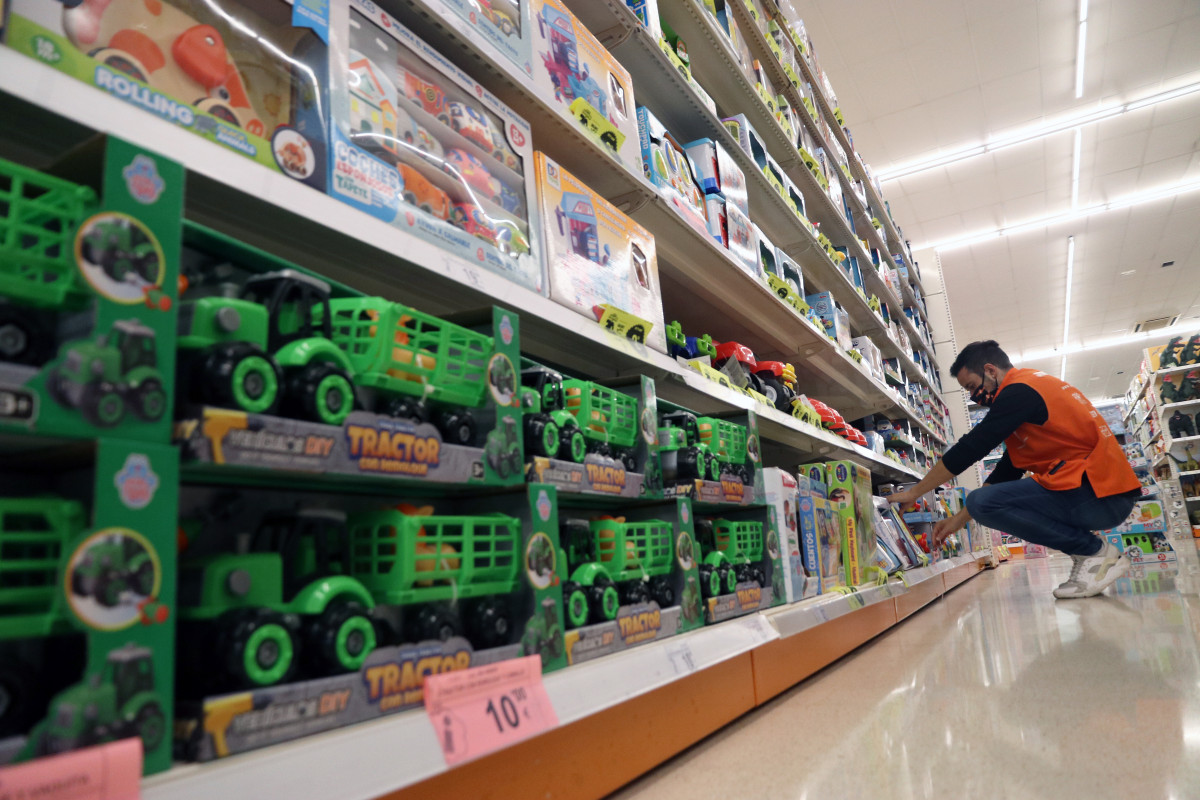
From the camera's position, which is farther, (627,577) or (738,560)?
(738,560)

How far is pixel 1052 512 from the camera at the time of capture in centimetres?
350

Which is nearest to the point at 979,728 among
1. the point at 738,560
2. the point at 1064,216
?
the point at 738,560

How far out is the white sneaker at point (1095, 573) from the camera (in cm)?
351

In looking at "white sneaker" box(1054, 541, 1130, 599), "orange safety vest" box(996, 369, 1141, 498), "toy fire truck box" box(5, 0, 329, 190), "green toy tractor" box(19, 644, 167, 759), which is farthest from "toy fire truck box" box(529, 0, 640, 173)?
"white sneaker" box(1054, 541, 1130, 599)

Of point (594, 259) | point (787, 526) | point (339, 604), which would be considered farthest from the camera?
point (787, 526)

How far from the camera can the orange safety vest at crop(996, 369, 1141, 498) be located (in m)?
3.24

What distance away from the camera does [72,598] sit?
1.62 feet

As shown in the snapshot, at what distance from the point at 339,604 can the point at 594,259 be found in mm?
913

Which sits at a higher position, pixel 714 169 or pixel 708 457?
pixel 714 169

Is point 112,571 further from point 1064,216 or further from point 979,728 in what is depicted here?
point 1064,216

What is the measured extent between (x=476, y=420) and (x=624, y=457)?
19.6 inches

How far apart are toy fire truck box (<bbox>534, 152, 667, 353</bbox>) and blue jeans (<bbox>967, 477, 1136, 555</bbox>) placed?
2.76 m

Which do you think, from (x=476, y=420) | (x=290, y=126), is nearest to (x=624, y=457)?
(x=476, y=420)

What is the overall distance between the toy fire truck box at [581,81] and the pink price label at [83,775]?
1229 mm
